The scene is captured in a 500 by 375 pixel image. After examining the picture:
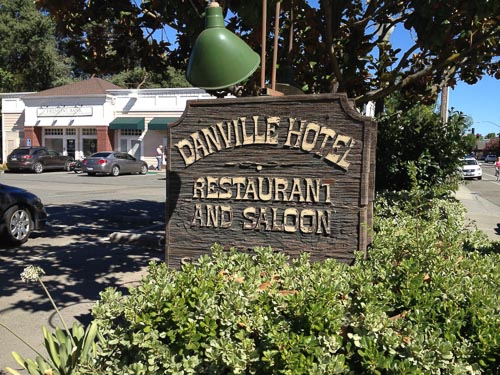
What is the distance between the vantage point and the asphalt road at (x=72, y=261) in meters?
4.79

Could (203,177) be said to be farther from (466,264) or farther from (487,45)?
(487,45)

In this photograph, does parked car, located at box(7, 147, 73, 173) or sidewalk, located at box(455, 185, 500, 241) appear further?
parked car, located at box(7, 147, 73, 173)

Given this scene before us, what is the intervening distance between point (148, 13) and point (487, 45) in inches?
204

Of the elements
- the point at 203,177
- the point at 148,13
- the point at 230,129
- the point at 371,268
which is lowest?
the point at 371,268

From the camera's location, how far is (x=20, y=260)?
23.9ft

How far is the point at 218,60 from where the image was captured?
2.79 meters

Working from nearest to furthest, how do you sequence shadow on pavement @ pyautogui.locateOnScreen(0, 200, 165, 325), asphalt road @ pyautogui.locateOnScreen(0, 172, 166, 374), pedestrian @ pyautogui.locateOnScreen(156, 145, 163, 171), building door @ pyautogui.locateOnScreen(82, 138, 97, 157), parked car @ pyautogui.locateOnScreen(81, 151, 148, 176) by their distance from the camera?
asphalt road @ pyautogui.locateOnScreen(0, 172, 166, 374) → shadow on pavement @ pyautogui.locateOnScreen(0, 200, 165, 325) → parked car @ pyautogui.locateOnScreen(81, 151, 148, 176) → pedestrian @ pyautogui.locateOnScreen(156, 145, 163, 171) → building door @ pyautogui.locateOnScreen(82, 138, 97, 157)

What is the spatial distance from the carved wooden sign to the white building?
27.0 metres

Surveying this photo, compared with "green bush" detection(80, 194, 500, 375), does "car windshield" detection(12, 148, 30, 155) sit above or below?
above

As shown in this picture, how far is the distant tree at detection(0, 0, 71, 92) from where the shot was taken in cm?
3669

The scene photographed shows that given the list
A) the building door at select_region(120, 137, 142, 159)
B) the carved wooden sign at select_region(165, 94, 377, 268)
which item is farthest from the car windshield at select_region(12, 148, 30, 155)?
the carved wooden sign at select_region(165, 94, 377, 268)

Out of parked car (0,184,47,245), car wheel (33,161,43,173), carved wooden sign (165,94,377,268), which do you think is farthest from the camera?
car wheel (33,161,43,173)

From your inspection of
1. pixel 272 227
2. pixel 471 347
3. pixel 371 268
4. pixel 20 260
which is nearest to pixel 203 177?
pixel 272 227

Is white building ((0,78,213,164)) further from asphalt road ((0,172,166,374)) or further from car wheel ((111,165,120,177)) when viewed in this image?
asphalt road ((0,172,166,374))
